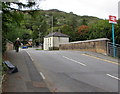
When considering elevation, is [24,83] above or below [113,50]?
below

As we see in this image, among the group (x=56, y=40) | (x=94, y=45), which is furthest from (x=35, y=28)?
(x=94, y=45)

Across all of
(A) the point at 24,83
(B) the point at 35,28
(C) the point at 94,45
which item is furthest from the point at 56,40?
(A) the point at 24,83

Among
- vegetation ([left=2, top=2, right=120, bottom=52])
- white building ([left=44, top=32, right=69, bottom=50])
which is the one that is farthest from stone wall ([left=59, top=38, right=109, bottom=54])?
white building ([left=44, top=32, right=69, bottom=50])

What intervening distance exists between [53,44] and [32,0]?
4610 cm

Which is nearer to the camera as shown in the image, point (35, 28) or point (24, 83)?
point (24, 83)

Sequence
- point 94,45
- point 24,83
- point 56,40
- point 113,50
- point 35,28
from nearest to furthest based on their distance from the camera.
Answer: point 24,83 < point 113,50 < point 94,45 < point 56,40 < point 35,28

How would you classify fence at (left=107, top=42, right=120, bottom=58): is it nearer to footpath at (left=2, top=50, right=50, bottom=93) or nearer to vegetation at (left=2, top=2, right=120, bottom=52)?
vegetation at (left=2, top=2, right=120, bottom=52)

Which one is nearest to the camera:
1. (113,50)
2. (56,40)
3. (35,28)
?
(113,50)

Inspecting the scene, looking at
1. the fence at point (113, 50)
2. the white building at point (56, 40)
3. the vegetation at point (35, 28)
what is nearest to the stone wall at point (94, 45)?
the fence at point (113, 50)

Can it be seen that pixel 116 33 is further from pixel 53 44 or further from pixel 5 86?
pixel 5 86

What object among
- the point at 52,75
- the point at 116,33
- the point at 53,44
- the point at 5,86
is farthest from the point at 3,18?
the point at 53,44

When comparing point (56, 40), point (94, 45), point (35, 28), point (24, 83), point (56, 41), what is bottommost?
point (24, 83)

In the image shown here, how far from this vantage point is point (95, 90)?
26.7ft

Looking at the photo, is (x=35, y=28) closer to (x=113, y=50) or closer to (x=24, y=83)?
(x=113, y=50)
